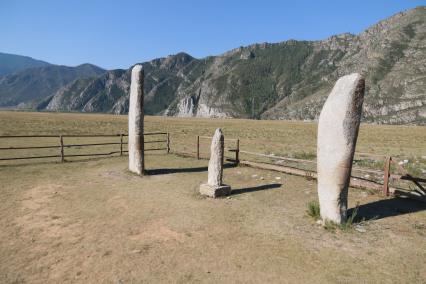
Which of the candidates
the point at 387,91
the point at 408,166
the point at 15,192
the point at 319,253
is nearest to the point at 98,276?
the point at 319,253

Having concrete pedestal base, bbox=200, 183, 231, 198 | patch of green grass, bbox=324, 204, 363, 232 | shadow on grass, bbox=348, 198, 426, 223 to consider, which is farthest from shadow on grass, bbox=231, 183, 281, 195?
patch of green grass, bbox=324, 204, 363, 232

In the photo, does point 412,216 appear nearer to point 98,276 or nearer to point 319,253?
point 319,253

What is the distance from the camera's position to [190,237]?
27.4 ft

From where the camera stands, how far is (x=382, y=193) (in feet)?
40.4

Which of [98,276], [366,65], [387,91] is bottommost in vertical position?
[98,276]

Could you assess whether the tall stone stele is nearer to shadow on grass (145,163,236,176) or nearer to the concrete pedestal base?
the concrete pedestal base

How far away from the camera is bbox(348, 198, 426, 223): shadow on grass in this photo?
10.1m

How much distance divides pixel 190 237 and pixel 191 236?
0.07 m

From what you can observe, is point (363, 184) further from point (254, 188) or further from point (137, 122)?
point (137, 122)

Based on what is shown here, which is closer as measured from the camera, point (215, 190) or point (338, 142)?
point (338, 142)

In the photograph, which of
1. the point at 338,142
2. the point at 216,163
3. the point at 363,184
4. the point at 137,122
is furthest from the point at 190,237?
the point at 137,122

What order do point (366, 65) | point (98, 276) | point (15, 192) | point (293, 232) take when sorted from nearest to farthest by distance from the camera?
point (98, 276), point (293, 232), point (15, 192), point (366, 65)

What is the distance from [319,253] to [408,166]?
14594 millimetres

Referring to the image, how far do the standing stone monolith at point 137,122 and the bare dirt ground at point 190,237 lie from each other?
1.92 metres
